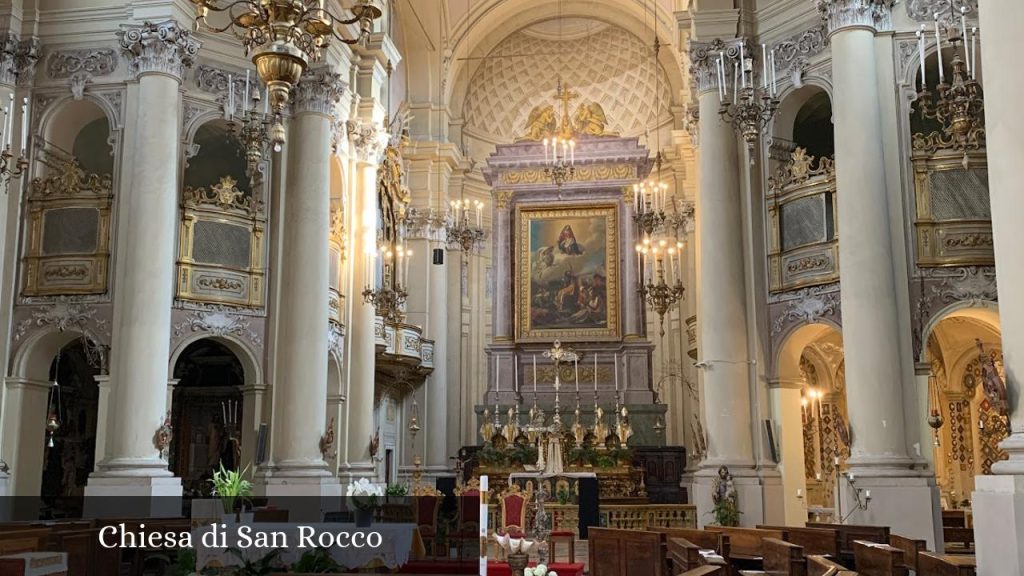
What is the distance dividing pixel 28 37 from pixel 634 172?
51.9ft

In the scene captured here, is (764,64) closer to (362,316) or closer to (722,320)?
(722,320)

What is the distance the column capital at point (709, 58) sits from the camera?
1733cm

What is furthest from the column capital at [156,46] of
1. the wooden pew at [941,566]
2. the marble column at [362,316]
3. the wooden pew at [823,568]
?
the wooden pew at [941,566]

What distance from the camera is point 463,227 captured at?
24469 millimetres

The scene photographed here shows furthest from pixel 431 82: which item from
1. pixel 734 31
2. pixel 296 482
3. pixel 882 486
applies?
pixel 882 486

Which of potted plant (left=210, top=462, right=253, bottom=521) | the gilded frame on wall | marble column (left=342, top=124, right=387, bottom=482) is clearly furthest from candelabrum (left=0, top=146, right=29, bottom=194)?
the gilded frame on wall

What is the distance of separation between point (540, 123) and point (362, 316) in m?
10.3

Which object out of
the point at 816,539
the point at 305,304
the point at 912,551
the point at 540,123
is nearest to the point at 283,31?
the point at 912,551

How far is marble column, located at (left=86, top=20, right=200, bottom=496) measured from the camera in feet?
50.4

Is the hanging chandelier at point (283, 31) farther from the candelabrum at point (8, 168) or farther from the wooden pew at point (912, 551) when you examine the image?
the wooden pew at point (912, 551)

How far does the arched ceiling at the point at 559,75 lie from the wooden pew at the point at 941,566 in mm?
20687

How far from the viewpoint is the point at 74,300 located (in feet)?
54.3

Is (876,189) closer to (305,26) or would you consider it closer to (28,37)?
(305,26)

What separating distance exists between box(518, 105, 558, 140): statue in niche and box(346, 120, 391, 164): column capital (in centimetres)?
752
